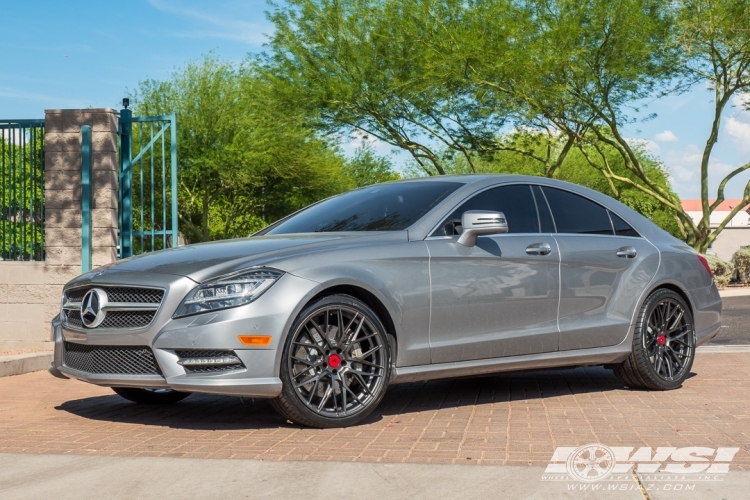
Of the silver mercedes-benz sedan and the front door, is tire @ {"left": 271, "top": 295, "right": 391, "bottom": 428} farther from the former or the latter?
the front door

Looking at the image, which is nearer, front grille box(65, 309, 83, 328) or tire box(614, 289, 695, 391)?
front grille box(65, 309, 83, 328)

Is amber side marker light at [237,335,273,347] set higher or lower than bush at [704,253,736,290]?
higher

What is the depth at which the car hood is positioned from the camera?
6.34 metres

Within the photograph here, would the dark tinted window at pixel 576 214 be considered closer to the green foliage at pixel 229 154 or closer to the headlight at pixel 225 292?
the headlight at pixel 225 292

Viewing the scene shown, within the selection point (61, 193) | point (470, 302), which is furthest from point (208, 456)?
point (61, 193)

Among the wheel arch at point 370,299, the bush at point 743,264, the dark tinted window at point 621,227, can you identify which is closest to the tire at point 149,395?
the wheel arch at point 370,299

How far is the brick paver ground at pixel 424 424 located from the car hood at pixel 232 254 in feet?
3.24

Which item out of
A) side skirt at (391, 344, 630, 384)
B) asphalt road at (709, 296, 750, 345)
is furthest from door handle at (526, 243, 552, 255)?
A: asphalt road at (709, 296, 750, 345)

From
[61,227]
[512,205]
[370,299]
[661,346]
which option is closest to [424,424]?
[370,299]

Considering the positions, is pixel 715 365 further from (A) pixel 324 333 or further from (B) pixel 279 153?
(B) pixel 279 153

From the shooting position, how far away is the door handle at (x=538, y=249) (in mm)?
7598

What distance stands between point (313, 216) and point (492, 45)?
75.1 feet

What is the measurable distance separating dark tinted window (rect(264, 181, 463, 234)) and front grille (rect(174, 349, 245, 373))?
1552 mm

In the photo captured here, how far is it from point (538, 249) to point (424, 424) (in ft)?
5.55
